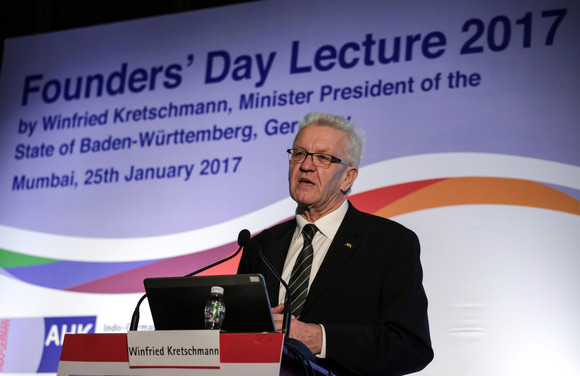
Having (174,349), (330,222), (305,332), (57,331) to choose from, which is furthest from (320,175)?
(57,331)

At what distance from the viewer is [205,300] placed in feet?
6.45

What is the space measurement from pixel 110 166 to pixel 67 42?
994 millimetres

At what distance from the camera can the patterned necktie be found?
244 cm

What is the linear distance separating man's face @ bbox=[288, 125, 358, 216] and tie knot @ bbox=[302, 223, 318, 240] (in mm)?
84

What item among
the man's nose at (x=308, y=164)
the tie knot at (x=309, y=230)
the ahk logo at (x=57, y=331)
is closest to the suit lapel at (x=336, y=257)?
the tie knot at (x=309, y=230)

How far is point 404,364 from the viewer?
2248mm

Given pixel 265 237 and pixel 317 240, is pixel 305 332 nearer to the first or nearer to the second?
pixel 317 240

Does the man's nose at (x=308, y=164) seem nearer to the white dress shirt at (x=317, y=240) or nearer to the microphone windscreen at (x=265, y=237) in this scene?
the white dress shirt at (x=317, y=240)

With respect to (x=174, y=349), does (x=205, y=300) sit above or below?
above

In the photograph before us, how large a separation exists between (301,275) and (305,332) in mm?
420

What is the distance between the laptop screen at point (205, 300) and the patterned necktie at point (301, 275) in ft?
1.49

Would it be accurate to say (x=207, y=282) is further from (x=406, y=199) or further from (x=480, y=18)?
(x=480, y=18)

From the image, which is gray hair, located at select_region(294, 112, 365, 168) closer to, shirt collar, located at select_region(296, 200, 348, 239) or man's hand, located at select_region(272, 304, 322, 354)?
shirt collar, located at select_region(296, 200, 348, 239)

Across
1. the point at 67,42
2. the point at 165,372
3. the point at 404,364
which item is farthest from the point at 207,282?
the point at 67,42
